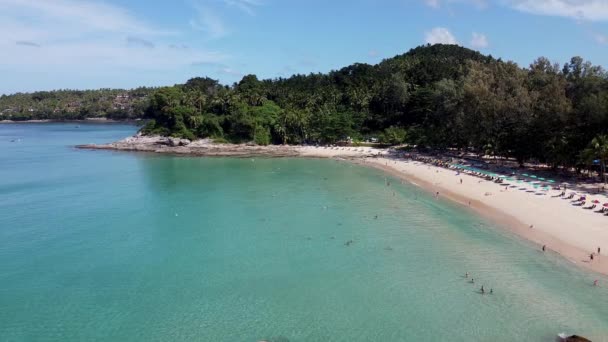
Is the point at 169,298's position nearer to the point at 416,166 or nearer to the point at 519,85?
the point at 416,166

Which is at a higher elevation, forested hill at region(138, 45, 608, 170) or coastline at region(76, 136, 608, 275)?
forested hill at region(138, 45, 608, 170)

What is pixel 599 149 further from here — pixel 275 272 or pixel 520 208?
pixel 275 272

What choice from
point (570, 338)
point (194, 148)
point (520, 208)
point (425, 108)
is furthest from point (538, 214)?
point (194, 148)

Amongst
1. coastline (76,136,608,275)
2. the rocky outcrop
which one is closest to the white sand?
coastline (76,136,608,275)

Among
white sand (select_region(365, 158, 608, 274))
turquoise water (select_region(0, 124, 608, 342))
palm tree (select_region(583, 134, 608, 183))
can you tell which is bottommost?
turquoise water (select_region(0, 124, 608, 342))

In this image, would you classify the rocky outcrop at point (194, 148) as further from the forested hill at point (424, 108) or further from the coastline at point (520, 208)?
the coastline at point (520, 208)

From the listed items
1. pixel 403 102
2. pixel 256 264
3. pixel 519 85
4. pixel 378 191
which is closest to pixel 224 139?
pixel 403 102

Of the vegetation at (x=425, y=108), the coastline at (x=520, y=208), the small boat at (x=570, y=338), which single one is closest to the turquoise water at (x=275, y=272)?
the small boat at (x=570, y=338)

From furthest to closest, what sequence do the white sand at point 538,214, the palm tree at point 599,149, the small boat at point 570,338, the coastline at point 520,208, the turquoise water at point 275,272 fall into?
the palm tree at point 599,149 → the coastline at point 520,208 → the white sand at point 538,214 → the turquoise water at point 275,272 → the small boat at point 570,338

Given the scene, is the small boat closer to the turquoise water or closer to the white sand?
the turquoise water

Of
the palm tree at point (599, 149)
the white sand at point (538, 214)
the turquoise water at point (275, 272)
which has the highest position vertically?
the palm tree at point (599, 149)
